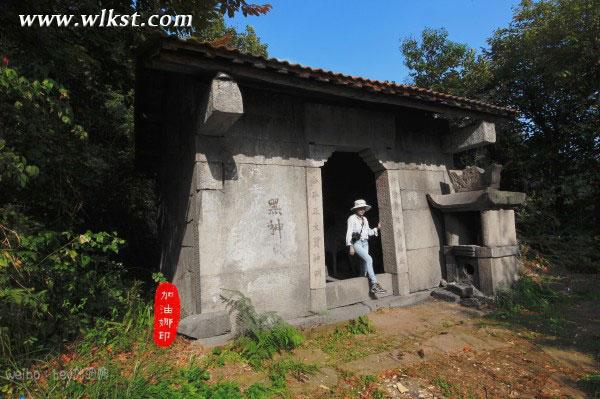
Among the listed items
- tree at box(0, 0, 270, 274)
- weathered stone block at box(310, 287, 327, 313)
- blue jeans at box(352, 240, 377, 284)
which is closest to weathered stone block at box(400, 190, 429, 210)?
blue jeans at box(352, 240, 377, 284)

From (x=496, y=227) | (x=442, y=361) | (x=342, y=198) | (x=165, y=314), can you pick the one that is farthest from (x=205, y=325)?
(x=342, y=198)

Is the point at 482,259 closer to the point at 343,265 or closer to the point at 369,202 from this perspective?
the point at 369,202

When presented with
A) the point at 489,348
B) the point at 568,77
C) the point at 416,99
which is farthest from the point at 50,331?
the point at 568,77

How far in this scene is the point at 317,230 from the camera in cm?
559

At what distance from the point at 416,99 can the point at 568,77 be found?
751 cm

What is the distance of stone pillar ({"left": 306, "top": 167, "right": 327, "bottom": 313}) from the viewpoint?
5.44 meters

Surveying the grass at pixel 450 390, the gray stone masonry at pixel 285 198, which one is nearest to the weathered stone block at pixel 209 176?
the gray stone masonry at pixel 285 198

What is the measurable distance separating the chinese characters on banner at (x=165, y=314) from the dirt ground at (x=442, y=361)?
76 cm

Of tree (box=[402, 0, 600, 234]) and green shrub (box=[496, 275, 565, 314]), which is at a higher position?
tree (box=[402, 0, 600, 234])

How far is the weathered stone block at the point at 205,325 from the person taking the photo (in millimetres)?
4270

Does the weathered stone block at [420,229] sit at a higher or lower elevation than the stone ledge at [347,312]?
higher

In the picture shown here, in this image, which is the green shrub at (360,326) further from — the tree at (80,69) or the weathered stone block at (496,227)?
the tree at (80,69)

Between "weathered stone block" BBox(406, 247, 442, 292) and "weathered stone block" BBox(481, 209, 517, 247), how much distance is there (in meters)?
1.00

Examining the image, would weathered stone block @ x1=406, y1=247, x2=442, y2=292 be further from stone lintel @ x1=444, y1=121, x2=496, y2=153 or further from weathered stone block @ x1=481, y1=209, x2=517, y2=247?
stone lintel @ x1=444, y1=121, x2=496, y2=153
